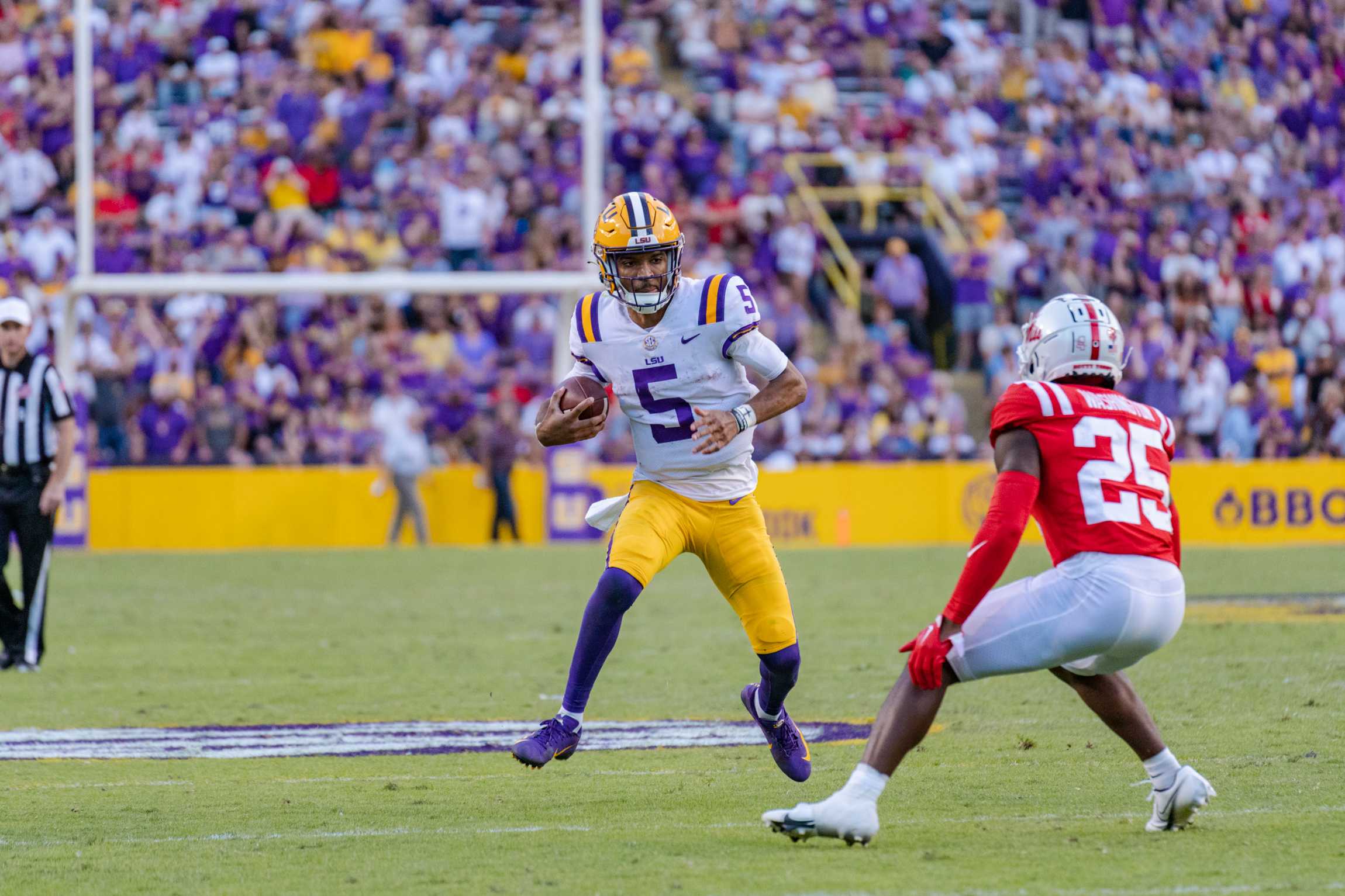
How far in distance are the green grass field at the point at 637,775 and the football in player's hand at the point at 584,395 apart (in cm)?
117

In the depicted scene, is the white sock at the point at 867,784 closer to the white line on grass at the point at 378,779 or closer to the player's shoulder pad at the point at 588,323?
the white line on grass at the point at 378,779

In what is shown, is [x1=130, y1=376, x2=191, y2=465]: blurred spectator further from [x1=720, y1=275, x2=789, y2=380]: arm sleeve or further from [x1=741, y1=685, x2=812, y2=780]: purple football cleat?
[x1=741, y1=685, x2=812, y2=780]: purple football cleat

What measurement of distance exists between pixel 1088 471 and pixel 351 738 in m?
3.40

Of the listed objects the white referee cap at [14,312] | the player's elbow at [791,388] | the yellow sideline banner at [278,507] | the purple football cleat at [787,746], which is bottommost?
the yellow sideline banner at [278,507]

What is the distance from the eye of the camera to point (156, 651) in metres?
10.3

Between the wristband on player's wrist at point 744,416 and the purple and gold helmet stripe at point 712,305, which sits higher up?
the purple and gold helmet stripe at point 712,305

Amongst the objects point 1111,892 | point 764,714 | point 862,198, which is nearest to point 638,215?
point 764,714

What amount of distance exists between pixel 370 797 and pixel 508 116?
47.8 ft

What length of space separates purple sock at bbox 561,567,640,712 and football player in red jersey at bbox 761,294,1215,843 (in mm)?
1102

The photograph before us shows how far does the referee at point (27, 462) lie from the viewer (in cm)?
942

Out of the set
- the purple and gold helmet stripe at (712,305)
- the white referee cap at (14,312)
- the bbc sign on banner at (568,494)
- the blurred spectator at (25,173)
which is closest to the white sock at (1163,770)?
the purple and gold helmet stripe at (712,305)

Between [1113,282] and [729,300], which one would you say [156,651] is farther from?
[1113,282]

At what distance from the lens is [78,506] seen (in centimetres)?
1792

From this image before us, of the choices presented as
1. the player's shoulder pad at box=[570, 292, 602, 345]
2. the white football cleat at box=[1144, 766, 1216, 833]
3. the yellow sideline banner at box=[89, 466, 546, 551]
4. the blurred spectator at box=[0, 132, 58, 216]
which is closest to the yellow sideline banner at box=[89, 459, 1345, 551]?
the yellow sideline banner at box=[89, 466, 546, 551]
